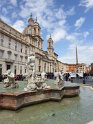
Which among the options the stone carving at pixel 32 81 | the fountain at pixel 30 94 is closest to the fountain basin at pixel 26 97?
the fountain at pixel 30 94

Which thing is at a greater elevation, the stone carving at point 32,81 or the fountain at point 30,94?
the stone carving at point 32,81

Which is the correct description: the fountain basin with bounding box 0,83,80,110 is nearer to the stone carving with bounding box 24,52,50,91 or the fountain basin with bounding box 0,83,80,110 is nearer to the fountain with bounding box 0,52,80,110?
the fountain with bounding box 0,52,80,110

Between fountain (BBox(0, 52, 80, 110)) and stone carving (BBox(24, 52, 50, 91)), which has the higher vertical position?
stone carving (BBox(24, 52, 50, 91))

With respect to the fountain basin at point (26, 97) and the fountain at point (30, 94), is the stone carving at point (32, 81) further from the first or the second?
the fountain basin at point (26, 97)

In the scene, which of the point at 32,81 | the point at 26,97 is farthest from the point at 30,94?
the point at 32,81

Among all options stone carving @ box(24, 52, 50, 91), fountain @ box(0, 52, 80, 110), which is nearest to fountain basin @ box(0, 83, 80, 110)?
fountain @ box(0, 52, 80, 110)

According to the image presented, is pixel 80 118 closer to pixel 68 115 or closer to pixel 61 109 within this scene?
pixel 68 115

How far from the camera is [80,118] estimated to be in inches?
307

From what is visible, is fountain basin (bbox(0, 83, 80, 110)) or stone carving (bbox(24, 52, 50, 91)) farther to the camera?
stone carving (bbox(24, 52, 50, 91))

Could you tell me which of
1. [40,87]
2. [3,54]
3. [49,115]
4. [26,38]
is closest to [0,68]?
[3,54]

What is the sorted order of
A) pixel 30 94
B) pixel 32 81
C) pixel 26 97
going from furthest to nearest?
pixel 32 81 < pixel 30 94 < pixel 26 97

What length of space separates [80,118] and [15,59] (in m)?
44.6

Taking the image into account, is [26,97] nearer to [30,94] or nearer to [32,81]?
[30,94]

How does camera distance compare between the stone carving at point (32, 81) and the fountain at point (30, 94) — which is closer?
the fountain at point (30, 94)
